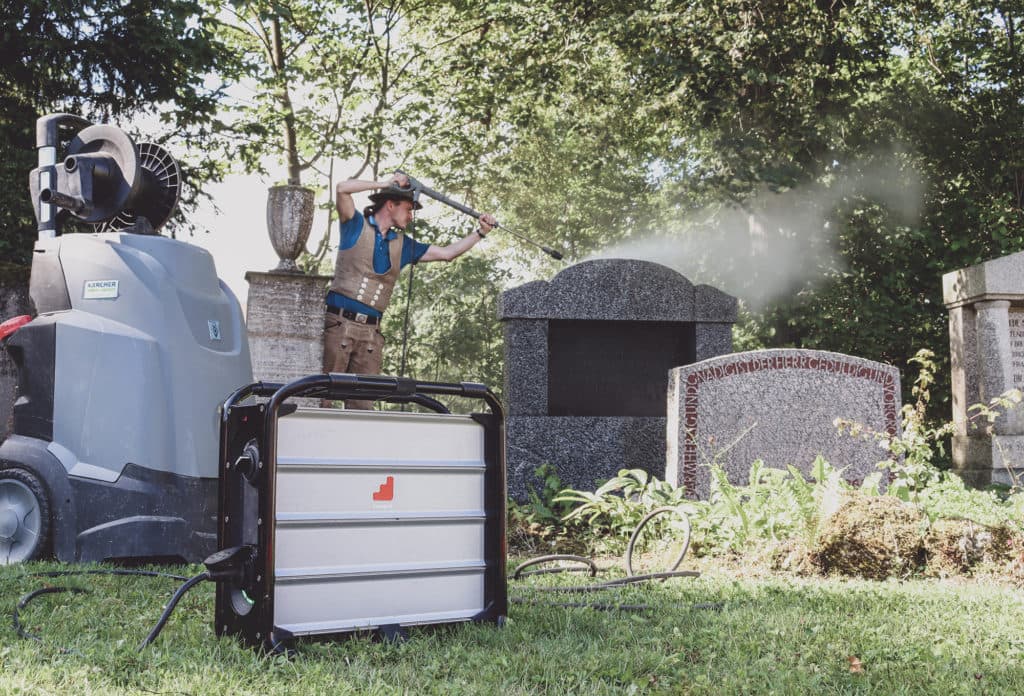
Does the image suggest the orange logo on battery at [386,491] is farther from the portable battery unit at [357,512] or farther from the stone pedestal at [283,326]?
the stone pedestal at [283,326]

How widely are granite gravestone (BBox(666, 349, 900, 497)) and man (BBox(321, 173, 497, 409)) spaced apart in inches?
80.4

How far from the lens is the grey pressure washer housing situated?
13.9 feet

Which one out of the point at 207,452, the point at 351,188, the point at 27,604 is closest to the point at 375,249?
the point at 351,188

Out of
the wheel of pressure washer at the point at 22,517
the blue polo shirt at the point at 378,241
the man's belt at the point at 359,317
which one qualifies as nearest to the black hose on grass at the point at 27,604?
the wheel of pressure washer at the point at 22,517

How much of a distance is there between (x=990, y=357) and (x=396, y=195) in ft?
21.4

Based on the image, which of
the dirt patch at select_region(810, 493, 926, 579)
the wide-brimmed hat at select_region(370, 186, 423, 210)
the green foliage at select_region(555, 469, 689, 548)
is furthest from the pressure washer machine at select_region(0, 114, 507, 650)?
the green foliage at select_region(555, 469, 689, 548)

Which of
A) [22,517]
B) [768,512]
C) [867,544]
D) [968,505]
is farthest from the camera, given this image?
[968,505]

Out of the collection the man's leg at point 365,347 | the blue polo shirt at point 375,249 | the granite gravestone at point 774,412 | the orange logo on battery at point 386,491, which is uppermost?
the blue polo shirt at point 375,249

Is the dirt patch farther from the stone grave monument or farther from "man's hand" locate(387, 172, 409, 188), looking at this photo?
the stone grave monument

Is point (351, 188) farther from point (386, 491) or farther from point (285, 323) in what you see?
point (386, 491)

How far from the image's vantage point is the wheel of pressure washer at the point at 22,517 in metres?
4.22

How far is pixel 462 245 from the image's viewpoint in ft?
20.9

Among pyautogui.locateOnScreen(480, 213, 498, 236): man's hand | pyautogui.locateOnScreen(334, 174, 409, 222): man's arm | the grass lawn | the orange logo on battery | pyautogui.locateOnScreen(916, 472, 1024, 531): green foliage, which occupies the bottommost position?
the grass lawn

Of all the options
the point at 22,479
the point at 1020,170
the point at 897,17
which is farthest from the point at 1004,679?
the point at 1020,170
